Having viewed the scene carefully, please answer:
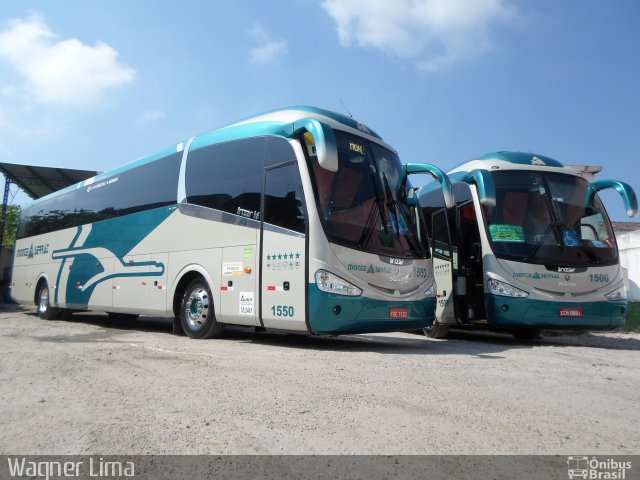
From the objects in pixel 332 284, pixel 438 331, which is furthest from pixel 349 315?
pixel 438 331

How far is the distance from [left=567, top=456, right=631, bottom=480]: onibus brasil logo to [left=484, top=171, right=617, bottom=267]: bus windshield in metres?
5.54

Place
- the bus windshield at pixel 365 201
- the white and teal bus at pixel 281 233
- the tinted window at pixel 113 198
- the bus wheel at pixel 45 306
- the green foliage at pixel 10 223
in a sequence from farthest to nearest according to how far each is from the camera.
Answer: the green foliage at pixel 10 223
the bus wheel at pixel 45 306
the tinted window at pixel 113 198
the bus windshield at pixel 365 201
the white and teal bus at pixel 281 233

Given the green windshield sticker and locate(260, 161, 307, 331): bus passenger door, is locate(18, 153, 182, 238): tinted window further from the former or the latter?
the green windshield sticker

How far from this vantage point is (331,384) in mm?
4008

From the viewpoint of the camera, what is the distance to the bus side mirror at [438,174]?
720 cm

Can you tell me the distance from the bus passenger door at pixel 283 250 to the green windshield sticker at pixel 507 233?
3.57 metres

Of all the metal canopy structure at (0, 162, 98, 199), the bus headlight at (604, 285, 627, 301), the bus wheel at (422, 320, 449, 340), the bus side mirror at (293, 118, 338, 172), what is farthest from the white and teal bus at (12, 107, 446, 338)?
the metal canopy structure at (0, 162, 98, 199)

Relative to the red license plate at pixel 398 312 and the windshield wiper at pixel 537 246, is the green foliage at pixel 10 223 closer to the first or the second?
the red license plate at pixel 398 312

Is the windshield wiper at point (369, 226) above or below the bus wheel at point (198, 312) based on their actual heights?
above

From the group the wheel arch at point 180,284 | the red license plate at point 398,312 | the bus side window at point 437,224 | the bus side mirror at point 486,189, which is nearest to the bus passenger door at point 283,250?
the red license plate at point 398,312

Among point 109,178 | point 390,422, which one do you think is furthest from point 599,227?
point 109,178

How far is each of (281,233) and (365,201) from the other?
4.07 ft

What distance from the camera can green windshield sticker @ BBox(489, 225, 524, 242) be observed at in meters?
7.79

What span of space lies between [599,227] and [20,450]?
8.58 metres
